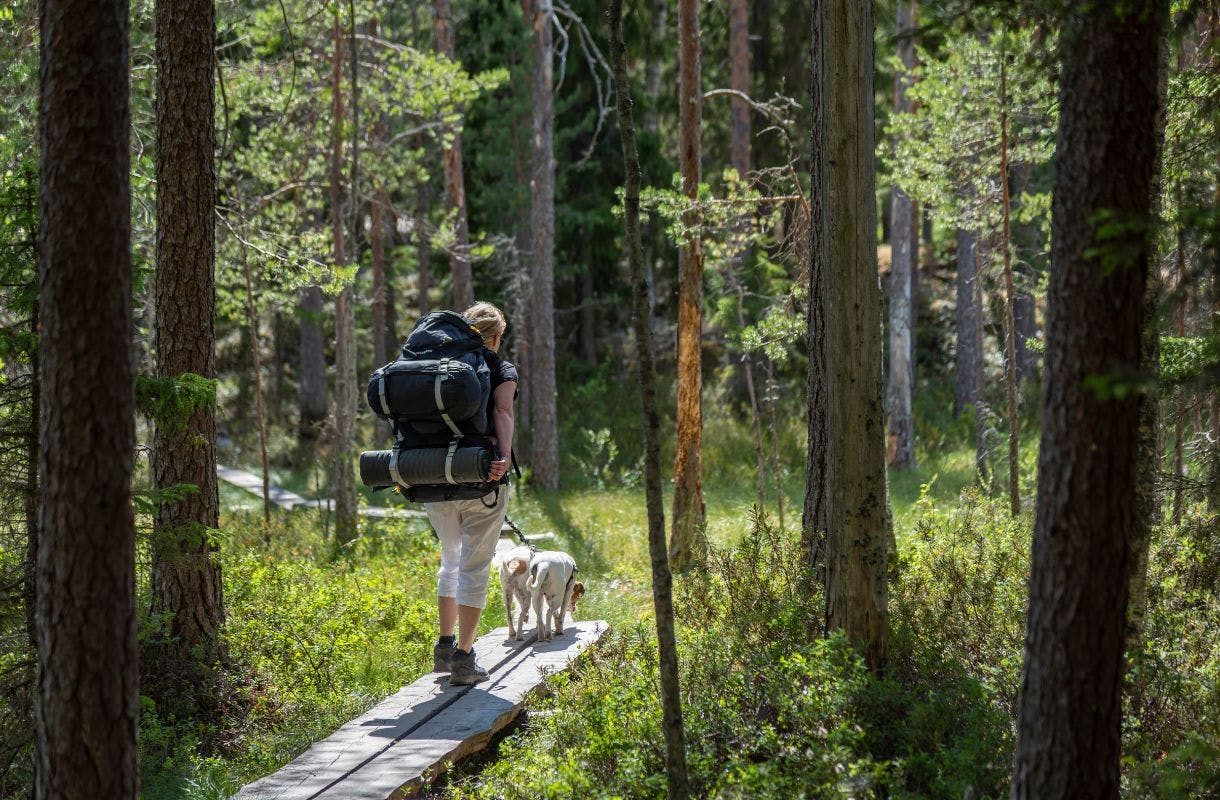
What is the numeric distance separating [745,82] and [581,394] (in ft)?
25.8

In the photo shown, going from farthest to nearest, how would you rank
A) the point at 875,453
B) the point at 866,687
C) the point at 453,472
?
the point at 453,472, the point at 875,453, the point at 866,687

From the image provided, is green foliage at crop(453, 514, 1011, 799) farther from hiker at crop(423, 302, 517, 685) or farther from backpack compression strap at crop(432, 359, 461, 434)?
backpack compression strap at crop(432, 359, 461, 434)

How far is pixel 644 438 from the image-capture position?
544cm

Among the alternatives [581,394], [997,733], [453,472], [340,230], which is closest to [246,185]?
[340,230]

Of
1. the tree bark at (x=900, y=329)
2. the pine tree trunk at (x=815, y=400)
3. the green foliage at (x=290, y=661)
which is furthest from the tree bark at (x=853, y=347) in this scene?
the tree bark at (x=900, y=329)

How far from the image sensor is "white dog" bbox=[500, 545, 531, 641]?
8.59 meters

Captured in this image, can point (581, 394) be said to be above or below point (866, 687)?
above

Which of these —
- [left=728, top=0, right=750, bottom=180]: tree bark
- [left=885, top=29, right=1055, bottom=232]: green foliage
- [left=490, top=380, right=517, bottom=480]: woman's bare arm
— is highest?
[left=728, top=0, right=750, bottom=180]: tree bark

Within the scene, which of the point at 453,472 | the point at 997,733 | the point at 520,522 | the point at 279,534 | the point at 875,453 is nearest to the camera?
the point at 997,733

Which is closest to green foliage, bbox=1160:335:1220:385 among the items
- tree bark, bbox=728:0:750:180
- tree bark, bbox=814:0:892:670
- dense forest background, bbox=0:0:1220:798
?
dense forest background, bbox=0:0:1220:798

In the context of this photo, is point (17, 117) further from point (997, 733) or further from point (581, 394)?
point (581, 394)

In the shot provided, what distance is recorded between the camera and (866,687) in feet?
19.1

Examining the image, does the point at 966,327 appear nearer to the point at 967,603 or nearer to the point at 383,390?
the point at 967,603

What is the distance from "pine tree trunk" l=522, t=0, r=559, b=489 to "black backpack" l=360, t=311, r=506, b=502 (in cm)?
1285
